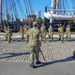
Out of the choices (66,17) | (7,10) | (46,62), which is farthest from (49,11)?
(46,62)

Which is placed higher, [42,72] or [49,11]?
[49,11]

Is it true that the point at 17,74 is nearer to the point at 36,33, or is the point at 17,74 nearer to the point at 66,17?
the point at 36,33

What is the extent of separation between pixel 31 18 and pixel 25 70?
39.0 metres

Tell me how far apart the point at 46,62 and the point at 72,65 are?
126 centimetres

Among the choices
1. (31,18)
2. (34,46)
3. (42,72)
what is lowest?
(42,72)

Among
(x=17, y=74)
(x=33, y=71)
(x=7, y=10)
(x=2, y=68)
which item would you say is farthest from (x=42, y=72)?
(x=7, y=10)

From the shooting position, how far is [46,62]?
33.8 feet

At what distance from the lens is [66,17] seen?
46.8m

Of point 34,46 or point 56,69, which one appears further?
point 34,46

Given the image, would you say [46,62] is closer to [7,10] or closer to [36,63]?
[36,63]

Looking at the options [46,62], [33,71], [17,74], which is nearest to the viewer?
[17,74]

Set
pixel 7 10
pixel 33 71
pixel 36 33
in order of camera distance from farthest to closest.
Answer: pixel 7 10 < pixel 36 33 < pixel 33 71

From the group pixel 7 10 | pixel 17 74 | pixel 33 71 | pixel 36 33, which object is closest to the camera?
pixel 17 74

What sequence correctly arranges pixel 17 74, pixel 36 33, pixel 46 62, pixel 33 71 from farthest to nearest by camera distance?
pixel 46 62
pixel 36 33
pixel 33 71
pixel 17 74
